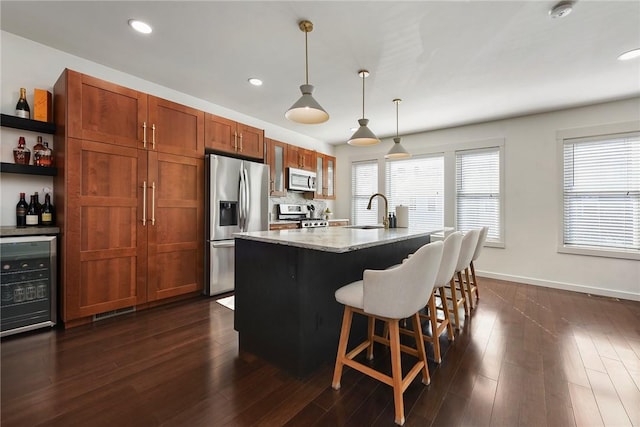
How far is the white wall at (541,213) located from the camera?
364 centimetres

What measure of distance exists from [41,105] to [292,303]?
2.89 meters

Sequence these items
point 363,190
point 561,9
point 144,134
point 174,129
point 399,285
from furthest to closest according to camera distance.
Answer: point 363,190
point 174,129
point 144,134
point 561,9
point 399,285

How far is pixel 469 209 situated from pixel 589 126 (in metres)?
1.85

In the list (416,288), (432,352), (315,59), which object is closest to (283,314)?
(416,288)

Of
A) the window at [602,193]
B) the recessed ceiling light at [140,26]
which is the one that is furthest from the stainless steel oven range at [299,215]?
the window at [602,193]

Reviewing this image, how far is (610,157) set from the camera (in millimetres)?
3676

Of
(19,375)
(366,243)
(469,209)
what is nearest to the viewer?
(366,243)

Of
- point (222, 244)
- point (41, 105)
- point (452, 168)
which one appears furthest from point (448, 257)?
point (41, 105)

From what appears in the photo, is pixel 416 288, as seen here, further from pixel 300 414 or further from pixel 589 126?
pixel 589 126

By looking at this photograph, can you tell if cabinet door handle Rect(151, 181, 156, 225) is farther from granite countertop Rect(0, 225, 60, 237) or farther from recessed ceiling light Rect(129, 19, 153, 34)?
recessed ceiling light Rect(129, 19, 153, 34)

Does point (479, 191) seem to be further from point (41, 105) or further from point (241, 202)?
point (41, 105)

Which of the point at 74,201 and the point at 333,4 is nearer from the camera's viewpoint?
the point at 333,4

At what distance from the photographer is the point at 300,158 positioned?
5055 millimetres

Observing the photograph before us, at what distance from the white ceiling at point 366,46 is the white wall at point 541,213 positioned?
0.29 m
